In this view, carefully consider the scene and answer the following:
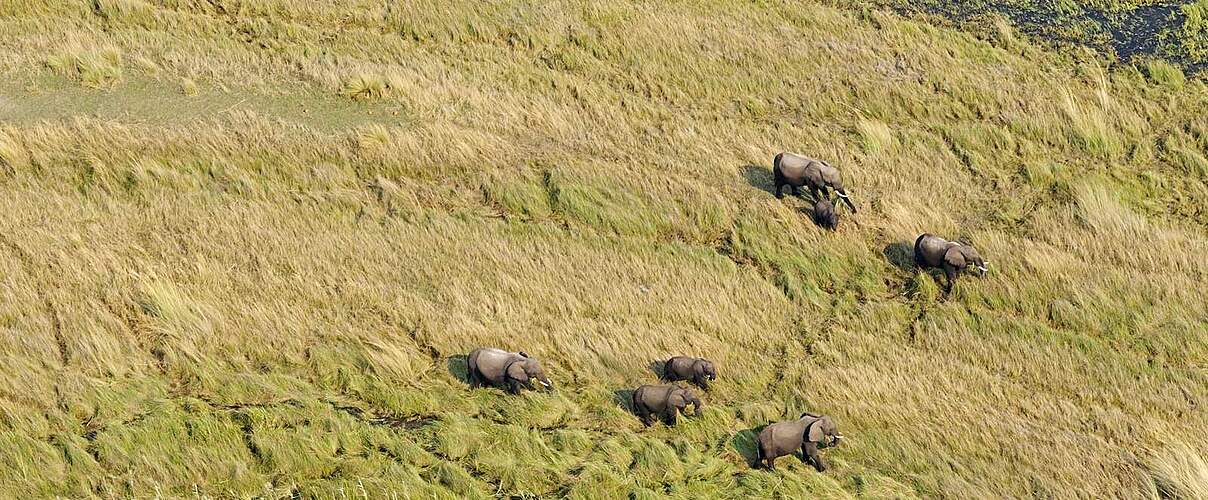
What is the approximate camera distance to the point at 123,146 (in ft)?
59.3

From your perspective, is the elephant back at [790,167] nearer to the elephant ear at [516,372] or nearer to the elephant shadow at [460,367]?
the elephant ear at [516,372]

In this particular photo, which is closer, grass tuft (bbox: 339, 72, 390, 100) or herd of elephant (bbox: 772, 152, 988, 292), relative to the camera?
herd of elephant (bbox: 772, 152, 988, 292)

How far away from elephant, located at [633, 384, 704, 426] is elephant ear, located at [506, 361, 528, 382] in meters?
1.57

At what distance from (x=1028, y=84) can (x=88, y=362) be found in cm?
2006

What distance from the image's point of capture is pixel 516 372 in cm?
1341

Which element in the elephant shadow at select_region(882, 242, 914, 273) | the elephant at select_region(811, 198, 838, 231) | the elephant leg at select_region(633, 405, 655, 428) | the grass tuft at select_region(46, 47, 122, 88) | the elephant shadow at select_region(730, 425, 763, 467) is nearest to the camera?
the elephant shadow at select_region(730, 425, 763, 467)

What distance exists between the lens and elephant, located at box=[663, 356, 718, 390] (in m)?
13.8

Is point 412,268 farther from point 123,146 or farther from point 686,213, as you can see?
point 123,146

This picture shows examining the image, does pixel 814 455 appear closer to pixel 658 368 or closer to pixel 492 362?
pixel 658 368

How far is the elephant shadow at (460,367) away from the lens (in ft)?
45.7

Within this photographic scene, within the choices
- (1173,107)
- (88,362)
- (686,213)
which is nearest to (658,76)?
(686,213)

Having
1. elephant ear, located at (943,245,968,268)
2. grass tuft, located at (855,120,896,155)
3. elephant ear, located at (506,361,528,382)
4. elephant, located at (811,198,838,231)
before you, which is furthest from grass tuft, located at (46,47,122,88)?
elephant ear, located at (943,245,968,268)

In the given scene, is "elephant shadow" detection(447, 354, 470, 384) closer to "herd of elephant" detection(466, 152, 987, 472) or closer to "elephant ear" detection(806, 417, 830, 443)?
"herd of elephant" detection(466, 152, 987, 472)

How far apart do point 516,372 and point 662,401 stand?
2.06 m
